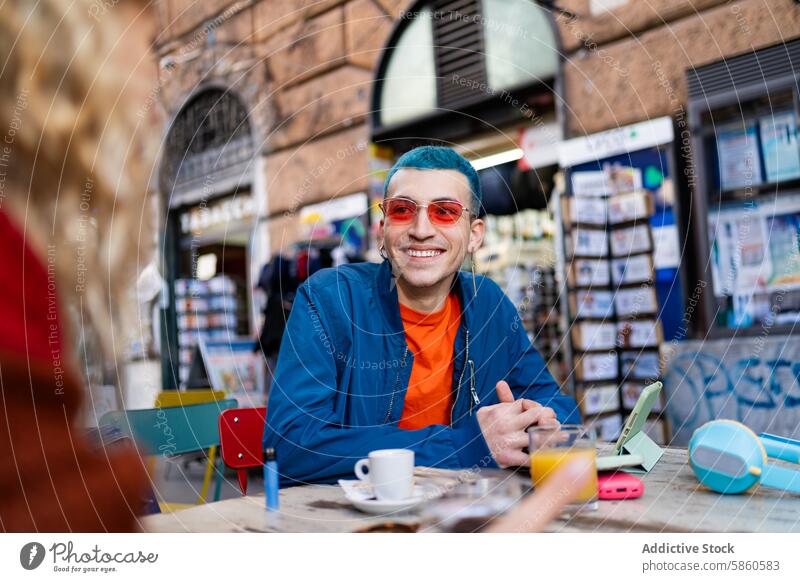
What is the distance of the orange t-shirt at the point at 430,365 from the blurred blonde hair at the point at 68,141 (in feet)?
2.50

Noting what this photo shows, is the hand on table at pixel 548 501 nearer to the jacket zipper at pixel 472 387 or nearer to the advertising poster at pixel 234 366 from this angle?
the jacket zipper at pixel 472 387

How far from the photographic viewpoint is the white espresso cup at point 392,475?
868 mm

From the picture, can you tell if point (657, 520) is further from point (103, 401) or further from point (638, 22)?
point (638, 22)

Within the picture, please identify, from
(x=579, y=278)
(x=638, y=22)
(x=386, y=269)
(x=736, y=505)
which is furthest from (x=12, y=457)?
(x=579, y=278)

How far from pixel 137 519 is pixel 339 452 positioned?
39cm

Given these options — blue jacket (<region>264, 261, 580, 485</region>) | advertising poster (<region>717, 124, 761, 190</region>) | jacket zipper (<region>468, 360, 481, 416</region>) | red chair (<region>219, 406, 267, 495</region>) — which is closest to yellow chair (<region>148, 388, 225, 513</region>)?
red chair (<region>219, 406, 267, 495</region>)

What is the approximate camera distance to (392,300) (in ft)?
4.74

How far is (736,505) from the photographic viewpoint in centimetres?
86

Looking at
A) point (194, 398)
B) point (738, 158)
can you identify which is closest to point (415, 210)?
point (194, 398)

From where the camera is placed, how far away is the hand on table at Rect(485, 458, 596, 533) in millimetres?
896

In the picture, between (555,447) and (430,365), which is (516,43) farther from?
(555,447)

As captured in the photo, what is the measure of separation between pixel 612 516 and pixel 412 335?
70 cm

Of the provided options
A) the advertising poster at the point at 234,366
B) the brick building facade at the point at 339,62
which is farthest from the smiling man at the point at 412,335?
the advertising poster at the point at 234,366

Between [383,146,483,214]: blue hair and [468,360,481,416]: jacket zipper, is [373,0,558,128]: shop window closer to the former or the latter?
[383,146,483,214]: blue hair
